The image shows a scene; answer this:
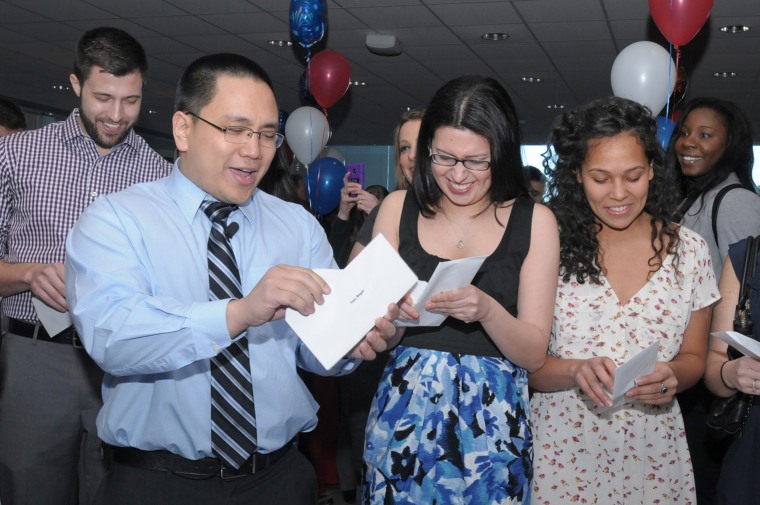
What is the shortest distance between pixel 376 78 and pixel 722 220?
7.84 meters

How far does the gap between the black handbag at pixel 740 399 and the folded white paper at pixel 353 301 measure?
998 mm

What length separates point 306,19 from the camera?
5.22 metres

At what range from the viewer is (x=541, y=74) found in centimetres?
990

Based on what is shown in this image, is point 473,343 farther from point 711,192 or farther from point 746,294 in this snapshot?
point 711,192

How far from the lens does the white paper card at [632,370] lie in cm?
173

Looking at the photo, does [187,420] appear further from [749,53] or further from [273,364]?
[749,53]

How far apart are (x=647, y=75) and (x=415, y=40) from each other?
424 cm

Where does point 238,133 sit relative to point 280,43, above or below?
below

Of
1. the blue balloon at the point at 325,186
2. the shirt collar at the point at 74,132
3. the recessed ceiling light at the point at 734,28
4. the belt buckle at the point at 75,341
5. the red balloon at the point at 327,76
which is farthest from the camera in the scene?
the recessed ceiling light at the point at 734,28

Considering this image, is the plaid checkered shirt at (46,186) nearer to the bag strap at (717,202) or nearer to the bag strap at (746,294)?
the bag strap at (746,294)

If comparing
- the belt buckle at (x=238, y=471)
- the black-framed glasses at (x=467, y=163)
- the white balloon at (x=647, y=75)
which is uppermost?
the white balloon at (x=647, y=75)

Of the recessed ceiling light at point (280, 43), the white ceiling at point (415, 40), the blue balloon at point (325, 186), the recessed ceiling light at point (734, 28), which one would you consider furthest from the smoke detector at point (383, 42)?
the recessed ceiling light at point (734, 28)

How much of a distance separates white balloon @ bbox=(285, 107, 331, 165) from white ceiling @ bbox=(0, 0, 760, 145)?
120 cm

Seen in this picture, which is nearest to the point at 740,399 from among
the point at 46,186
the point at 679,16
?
the point at 46,186
